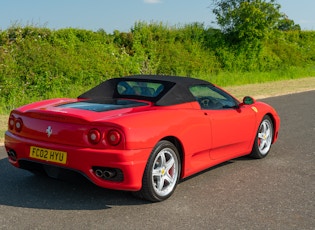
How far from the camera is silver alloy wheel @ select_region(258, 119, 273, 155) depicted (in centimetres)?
698

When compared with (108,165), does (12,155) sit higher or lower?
lower

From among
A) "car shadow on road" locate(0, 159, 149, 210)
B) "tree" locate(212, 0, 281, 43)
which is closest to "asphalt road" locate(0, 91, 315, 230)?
"car shadow on road" locate(0, 159, 149, 210)

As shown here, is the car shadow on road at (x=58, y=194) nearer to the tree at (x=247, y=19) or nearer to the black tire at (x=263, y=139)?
the black tire at (x=263, y=139)

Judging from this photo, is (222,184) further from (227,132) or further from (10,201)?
(10,201)

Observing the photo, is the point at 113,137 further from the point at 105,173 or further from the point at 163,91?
the point at 163,91

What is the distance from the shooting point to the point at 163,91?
563 centimetres

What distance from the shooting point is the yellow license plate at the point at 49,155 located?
15.7 feet

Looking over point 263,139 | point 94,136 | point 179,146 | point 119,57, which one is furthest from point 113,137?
point 119,57

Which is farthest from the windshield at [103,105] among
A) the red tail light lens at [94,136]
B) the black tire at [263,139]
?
the black tire at [263,139]

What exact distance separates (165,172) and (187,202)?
378 millimetres

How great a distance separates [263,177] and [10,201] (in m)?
2.98

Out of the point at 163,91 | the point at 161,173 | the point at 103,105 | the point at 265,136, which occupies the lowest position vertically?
the point at 161,173

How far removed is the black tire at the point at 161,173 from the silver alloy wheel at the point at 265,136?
2.13m

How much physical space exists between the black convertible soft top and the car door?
0.71ft
